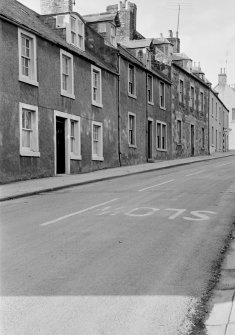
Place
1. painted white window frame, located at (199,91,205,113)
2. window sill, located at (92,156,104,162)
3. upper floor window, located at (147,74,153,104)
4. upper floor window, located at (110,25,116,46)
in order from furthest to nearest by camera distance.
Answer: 1. painted white window frame, located at (199,91,205,113)
2. upper floor window, located at (147,74,153,104)
3. upper floor window, located at (110,25,116,46)
4. window sill, located at (92,156,104,162)

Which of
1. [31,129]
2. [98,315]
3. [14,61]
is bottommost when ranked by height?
[98,315]

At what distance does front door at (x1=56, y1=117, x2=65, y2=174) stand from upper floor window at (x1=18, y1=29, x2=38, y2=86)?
294 cm

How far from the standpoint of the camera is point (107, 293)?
17.1ft

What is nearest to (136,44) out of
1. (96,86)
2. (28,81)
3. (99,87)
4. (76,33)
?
(99,87)

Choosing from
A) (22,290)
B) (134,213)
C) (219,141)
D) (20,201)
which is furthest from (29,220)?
(219,141)

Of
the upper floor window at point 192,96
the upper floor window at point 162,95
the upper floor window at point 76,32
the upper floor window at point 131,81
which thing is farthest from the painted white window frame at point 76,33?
the upper floor window at point 192,96

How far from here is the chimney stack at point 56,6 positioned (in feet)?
89.9

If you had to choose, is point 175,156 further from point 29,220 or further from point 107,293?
point 107,293

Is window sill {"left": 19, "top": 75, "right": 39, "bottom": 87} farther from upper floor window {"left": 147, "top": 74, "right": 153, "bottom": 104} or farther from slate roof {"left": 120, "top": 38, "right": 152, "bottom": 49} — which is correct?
slate roof {"left": 120, "top": 38, "right": 152, "bottom": 49}

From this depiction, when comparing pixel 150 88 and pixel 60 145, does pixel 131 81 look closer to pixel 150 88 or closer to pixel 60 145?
pixel 150 88

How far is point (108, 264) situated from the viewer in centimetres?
636

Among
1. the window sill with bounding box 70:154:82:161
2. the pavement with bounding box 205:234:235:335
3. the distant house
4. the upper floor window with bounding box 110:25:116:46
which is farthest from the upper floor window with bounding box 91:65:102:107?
the distant house

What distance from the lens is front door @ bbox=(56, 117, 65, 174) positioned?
22.3 metres

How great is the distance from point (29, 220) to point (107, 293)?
192 inches
